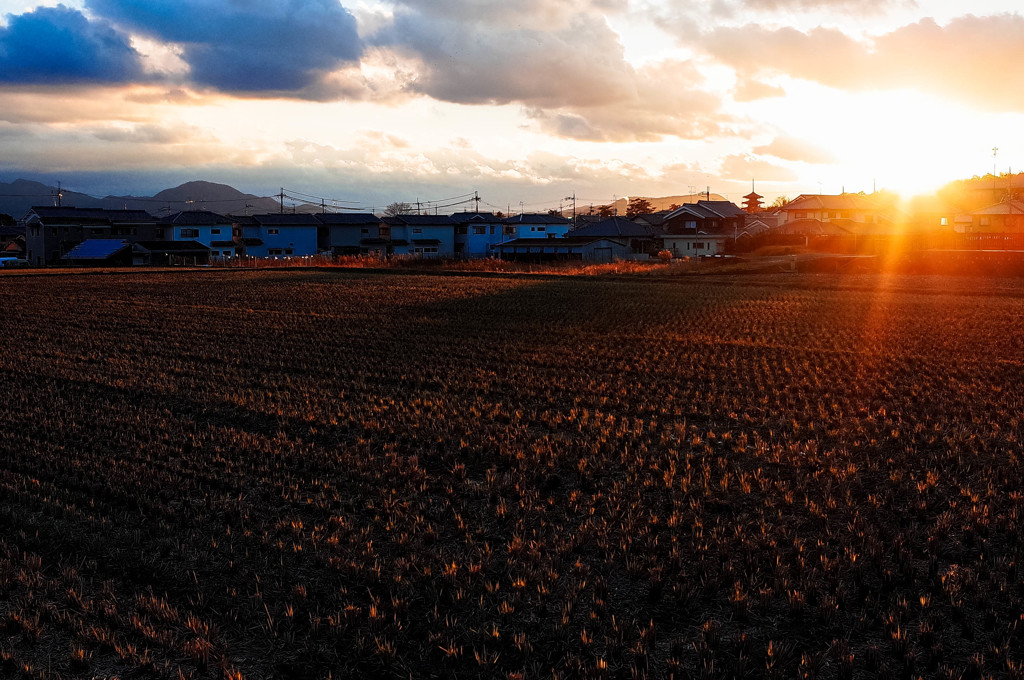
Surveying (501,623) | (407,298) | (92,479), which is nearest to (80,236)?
(407,298)

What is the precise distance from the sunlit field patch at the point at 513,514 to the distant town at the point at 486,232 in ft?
155

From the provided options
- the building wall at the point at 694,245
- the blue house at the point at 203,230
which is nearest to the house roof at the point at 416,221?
the blue house at the point at 203,230

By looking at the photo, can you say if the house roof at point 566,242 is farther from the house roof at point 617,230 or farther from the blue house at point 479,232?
the blue house at point 479,232

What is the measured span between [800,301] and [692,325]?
8.46 metres

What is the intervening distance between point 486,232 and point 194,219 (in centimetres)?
3012

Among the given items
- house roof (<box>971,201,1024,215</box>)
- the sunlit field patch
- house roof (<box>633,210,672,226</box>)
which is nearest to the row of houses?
house roof (<box>971,201,1024,215</box>)

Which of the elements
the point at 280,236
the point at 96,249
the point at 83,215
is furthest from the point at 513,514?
the point at 83,215

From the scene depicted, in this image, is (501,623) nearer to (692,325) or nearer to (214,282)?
(692,325)

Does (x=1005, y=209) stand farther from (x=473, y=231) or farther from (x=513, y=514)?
(x=513, y=514)

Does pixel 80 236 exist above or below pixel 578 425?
above

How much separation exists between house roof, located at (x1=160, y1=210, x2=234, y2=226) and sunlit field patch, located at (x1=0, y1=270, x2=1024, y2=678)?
212 feet

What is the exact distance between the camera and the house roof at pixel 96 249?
228ft

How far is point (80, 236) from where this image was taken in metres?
74.5

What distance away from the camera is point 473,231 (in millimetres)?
82562
